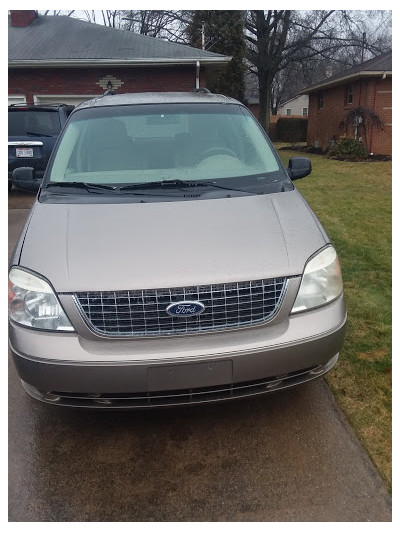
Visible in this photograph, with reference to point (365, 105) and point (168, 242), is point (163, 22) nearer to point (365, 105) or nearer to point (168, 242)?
point (365, 105)

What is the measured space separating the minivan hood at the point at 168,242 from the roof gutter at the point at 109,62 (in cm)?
1310

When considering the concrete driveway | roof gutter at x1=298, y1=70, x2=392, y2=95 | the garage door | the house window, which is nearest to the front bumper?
the concrete driveway

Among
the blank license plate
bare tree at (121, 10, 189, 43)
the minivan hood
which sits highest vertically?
bare tree at (121, 10, 189, 43)

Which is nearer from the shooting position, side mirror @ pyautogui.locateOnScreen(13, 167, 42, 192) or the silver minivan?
the silver minivan

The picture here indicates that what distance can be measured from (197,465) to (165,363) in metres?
0.68

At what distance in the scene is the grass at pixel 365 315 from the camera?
2.84m

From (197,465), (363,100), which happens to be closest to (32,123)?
(197,465)

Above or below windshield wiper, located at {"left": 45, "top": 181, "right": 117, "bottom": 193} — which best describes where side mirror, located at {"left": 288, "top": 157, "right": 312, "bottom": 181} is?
above

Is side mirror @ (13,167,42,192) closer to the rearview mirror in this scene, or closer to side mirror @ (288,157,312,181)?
the rearview mirror

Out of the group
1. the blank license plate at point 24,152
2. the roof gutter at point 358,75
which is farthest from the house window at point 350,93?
the blank license plate at point 24,152

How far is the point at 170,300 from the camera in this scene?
2309 millimetres

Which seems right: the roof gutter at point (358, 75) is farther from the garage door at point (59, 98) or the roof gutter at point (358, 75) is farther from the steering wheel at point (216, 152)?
the steering wheel at point (216, 152)

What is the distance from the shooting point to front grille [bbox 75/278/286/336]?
2.30 metres

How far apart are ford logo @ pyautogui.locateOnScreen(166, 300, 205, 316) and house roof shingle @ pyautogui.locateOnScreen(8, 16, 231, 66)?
45.6 ft
